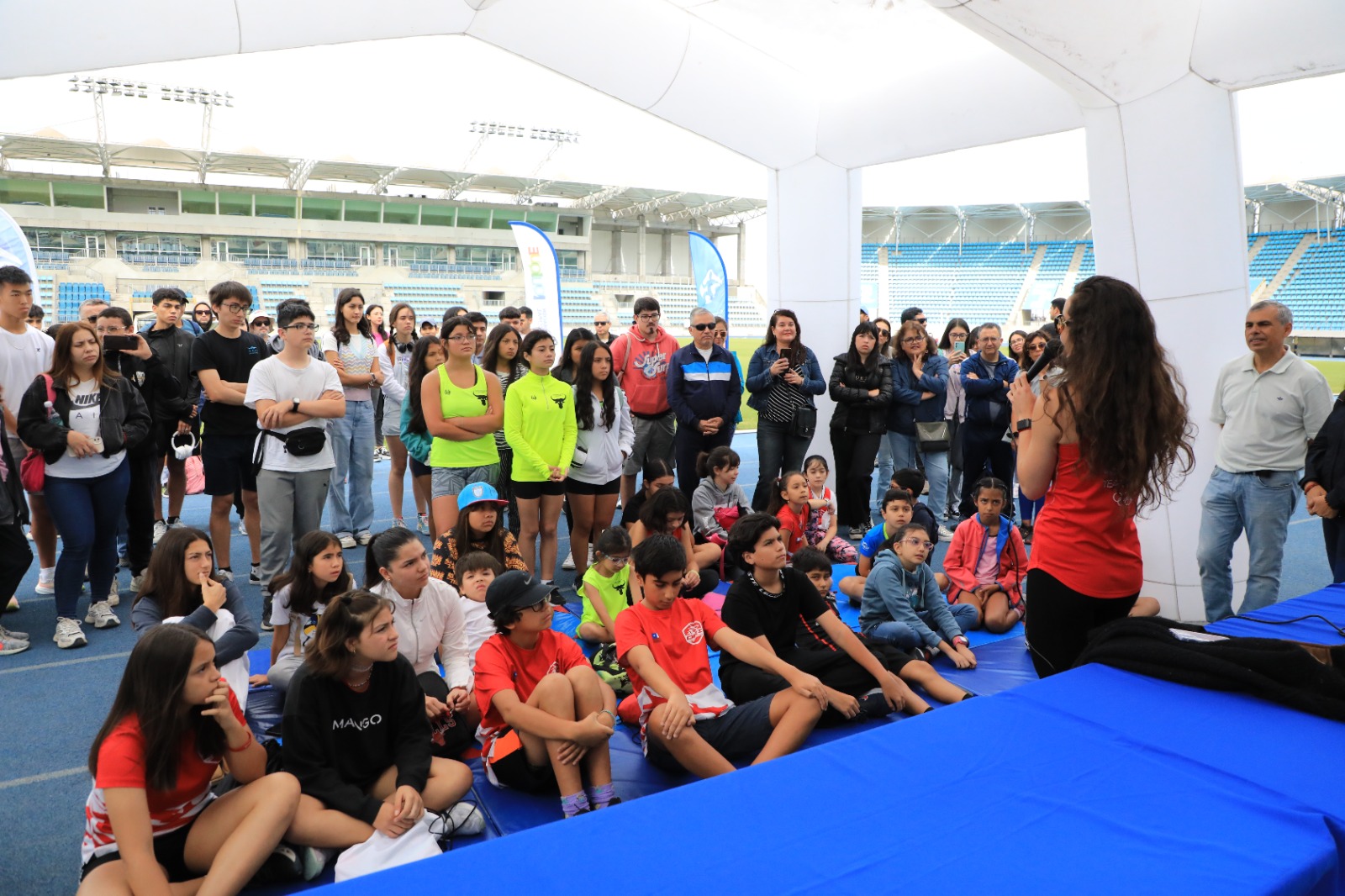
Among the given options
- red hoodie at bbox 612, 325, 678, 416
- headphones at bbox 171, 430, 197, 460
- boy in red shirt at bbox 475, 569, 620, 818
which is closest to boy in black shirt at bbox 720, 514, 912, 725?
boy in red shirt at bbox 475, 569, 620, 818

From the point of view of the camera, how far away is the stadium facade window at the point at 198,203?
3109 centimetres

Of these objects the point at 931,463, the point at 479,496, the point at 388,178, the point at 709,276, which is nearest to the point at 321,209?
the point at 388,178

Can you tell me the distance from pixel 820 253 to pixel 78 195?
1286 inches

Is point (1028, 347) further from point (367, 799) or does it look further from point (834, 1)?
point (367, 799)

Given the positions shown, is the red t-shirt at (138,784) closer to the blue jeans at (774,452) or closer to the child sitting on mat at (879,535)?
the child sitting on mat at (879,535)

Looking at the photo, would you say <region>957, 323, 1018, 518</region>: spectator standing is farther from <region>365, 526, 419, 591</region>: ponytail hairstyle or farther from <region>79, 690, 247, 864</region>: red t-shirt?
<region>79, 690, 247, 864</region>: red t-shirt

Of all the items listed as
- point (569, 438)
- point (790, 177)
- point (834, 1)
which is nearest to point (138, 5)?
point (569, 438)

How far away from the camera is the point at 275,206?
32719 mm

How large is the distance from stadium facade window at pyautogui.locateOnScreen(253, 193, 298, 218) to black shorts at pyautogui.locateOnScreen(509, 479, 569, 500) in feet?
106

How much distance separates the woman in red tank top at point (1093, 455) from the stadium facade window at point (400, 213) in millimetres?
36481

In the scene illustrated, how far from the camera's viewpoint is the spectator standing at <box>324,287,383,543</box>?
5.93 metres

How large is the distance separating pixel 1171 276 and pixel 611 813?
4355mm

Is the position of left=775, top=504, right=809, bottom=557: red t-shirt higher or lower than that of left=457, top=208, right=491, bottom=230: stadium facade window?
lower

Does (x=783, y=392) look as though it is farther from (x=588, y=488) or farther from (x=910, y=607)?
(x=910, y=607)
